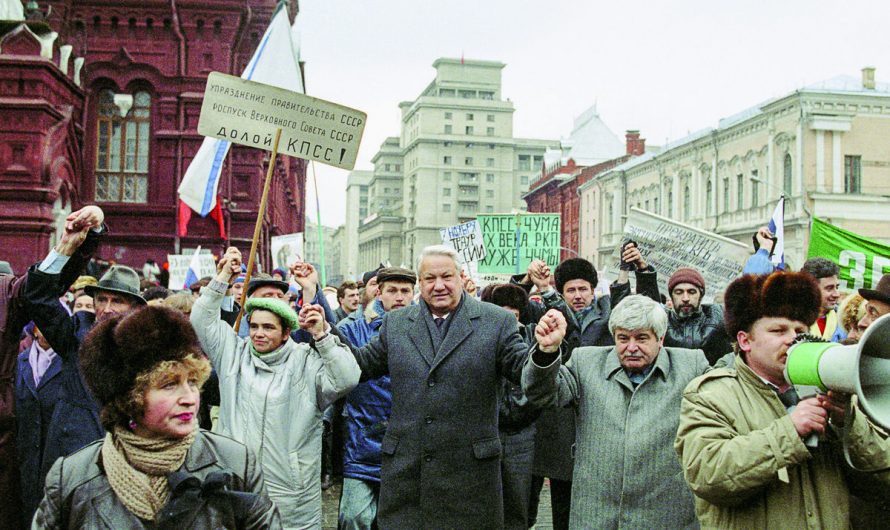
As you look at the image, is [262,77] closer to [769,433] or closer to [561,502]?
[561,502]

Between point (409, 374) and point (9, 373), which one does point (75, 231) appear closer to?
point (9, 373)

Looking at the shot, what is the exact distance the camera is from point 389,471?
192 inches

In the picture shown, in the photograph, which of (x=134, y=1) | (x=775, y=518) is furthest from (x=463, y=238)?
(x=134, y=1)

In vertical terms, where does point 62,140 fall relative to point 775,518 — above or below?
above

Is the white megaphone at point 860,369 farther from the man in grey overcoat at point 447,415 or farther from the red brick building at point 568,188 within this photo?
the red brick building at point 568,188

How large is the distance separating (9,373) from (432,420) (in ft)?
7.15

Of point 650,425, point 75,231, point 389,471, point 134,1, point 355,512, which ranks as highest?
point 134,1

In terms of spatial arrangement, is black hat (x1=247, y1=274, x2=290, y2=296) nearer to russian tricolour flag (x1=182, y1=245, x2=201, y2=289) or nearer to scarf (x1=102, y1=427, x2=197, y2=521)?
scarf (x1=102, y1=427, x2=197, y2=521)

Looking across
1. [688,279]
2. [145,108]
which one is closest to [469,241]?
[688,279]

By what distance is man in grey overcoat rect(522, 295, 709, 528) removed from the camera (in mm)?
4348

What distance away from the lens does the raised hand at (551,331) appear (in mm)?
4141

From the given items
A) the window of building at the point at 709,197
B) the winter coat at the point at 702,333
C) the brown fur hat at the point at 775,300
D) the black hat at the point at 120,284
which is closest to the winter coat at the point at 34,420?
the black hat at the point at 120,284

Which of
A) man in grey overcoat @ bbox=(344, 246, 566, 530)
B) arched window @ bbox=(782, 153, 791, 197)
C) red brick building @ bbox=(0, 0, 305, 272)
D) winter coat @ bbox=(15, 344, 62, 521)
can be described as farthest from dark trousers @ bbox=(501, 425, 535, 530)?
arched window @ bbox=(782, 153, 791, 197)

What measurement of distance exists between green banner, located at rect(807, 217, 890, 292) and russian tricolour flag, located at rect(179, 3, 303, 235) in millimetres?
7623
